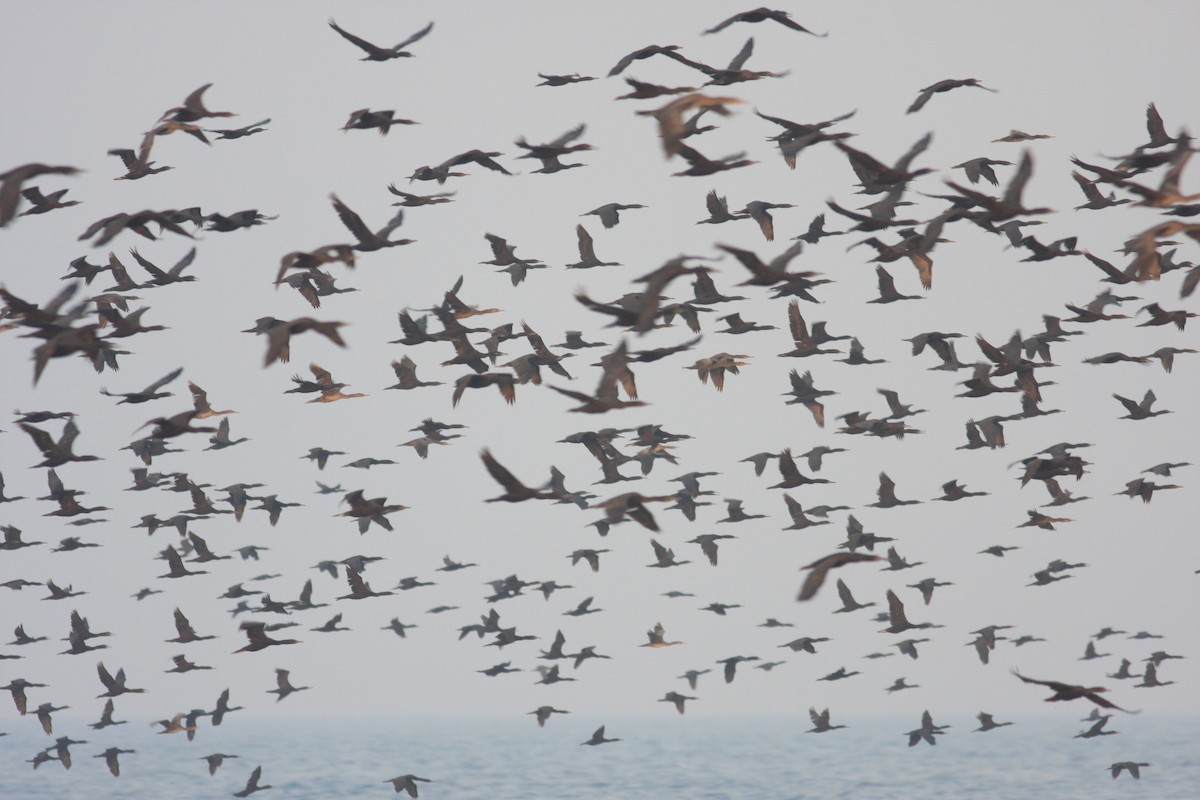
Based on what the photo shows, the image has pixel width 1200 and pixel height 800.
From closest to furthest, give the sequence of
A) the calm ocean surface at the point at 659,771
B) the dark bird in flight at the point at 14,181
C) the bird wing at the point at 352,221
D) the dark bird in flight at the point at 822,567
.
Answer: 1. the dark bird in flight at the point at 822,567
2. the dark bird in flight at the point at 14,181
3. the bird wing at the point at 352,221
4. the calm ocean surface at the point at 659,771

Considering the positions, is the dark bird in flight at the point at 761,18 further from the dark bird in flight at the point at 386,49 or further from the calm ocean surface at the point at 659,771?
the calm ocean surface at the point at 659,771

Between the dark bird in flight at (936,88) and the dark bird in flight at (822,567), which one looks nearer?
the dark bird in flight at (822,567)

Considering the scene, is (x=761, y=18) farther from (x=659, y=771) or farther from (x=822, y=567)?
(x=659, y=771)

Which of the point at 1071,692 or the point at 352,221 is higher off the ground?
the point at 352,221

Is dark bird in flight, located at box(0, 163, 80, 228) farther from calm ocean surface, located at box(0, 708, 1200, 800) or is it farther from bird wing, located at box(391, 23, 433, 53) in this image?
calm ocean surface, located at box(0, 708, 1200, 800)

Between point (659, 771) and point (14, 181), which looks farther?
point (659, 771)

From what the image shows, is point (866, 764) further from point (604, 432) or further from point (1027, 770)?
point (604, 432)

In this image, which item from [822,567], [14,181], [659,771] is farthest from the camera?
[659,771]

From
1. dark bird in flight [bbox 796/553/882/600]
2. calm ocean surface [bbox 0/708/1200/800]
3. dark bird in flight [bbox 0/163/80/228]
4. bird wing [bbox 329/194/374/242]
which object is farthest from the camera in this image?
calm ocean surface [bbox 0/708/1200/800]

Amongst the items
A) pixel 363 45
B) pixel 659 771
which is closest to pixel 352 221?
pixel 363 45

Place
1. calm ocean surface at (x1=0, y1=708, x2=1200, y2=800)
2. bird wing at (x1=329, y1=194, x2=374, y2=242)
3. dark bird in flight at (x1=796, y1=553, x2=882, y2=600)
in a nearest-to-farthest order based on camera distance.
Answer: dark bird in flight at (x1=796, y1=553, x2=882, y2=600) < bird wing at (x1=329, y1=194, x2=374, y2=242) < calm ocean surface at (x1=0, y1=708, x2=1200, y2=800)

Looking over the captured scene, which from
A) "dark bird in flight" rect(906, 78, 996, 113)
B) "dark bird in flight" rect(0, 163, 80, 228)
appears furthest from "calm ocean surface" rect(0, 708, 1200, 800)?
"dark bird in flight" rect(0, 163, 80, 228)

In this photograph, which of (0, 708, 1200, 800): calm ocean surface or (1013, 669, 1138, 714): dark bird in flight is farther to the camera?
(0, 708, 1200, 800): calm ocean surface

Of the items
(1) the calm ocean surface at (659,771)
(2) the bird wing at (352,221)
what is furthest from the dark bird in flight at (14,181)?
(1) the calm ocean surface at (659,771)
